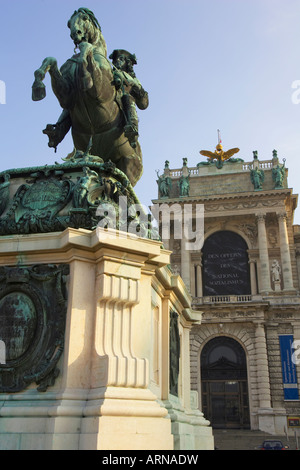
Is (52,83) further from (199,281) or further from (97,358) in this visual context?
(199,281)

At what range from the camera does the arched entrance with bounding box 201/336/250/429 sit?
28044 millimetres

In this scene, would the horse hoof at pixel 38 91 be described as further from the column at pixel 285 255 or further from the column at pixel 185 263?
the column at pixel 185 263

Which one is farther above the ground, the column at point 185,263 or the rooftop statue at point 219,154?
the rooftop statue at point 219,154

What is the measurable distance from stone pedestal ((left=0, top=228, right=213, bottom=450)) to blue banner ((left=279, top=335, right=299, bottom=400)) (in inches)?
1063

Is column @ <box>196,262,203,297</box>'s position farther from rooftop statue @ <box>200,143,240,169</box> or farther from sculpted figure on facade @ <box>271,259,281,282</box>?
rooftop statue @ <box>200,143,240,169</box>

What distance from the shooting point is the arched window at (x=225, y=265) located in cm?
3431

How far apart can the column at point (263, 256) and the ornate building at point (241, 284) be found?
0.07 m

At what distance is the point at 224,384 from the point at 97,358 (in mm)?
27684

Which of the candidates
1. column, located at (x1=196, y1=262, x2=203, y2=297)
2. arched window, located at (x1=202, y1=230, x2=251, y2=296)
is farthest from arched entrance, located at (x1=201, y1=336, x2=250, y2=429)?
arched window, located at (x1=202, y1=230, x2=251, y2=296)

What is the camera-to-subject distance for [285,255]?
34.2 m

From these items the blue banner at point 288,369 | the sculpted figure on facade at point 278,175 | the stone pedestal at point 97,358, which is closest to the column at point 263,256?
the sculpted figure on facade at point 278,175

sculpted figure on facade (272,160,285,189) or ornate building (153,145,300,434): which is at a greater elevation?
sculpted figure on facade (272,160,285,189)

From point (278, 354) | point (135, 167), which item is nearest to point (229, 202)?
point (278, 354)

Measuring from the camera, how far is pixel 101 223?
406cm
